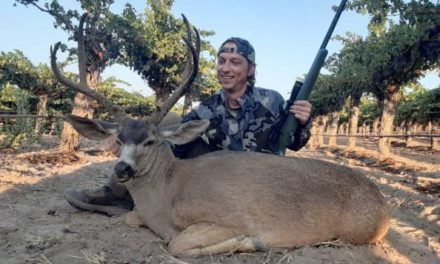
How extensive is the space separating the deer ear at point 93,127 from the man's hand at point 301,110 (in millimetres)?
2158

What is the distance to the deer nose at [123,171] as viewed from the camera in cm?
423

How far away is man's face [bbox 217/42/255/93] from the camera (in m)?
5.85

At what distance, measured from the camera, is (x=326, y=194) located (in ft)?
14.6

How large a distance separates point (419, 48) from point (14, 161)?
14.1 metres

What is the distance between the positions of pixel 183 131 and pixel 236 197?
1102 millimetres

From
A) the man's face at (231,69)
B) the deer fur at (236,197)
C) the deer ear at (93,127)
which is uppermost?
the man's face at (231,69)

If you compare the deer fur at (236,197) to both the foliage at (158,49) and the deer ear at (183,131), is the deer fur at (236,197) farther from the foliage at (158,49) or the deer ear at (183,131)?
the foliage at (158,49)

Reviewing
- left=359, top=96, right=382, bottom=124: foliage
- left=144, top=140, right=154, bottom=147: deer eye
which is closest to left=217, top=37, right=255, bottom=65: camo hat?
left=144, top=140, right=154, bottom=147: deer eye

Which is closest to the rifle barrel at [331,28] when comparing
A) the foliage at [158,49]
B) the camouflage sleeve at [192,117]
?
the camouflage sleeve at [192,117]

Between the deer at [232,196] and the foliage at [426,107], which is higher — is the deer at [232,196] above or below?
below

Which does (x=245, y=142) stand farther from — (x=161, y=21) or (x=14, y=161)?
(x=161, y=21)

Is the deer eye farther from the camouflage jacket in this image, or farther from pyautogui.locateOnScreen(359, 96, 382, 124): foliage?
pyautogui.locateOnScreen(359, 96, 382, 124): foliage

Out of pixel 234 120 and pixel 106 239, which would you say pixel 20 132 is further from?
pixel 106 239

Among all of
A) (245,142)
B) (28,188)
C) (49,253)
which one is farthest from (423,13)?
(49,253)
